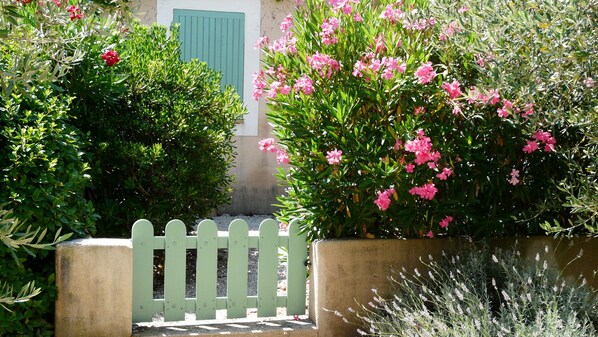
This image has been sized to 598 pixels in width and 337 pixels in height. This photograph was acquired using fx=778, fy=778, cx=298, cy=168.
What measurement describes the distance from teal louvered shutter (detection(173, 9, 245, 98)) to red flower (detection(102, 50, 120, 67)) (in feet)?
12.3

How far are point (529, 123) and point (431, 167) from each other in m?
0.69

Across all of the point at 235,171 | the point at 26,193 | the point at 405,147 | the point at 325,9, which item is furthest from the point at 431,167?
the point at 235,171

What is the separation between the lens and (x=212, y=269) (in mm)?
5094

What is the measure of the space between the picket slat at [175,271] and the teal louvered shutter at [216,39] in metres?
5.13

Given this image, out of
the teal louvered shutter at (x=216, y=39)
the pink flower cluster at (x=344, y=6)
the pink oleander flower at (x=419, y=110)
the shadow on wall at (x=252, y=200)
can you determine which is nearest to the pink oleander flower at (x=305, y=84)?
the pink flower cluster at (x=344, y=6)

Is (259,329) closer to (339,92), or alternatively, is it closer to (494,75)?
(339,92)

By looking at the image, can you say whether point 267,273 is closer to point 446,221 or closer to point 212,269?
point 212,269

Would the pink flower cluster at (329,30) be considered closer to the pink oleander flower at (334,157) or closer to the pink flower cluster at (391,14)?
the pink flower cluster at (391,14)

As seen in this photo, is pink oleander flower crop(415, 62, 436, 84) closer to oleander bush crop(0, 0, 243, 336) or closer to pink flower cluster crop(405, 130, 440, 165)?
pink flower cluster crop(405, 130, 440, 165)

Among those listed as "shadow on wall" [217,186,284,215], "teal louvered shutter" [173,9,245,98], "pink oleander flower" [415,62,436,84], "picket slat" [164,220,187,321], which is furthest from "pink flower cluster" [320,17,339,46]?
"shadow on wall" [217,186,284,215]

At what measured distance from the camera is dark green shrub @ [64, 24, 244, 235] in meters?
6.43

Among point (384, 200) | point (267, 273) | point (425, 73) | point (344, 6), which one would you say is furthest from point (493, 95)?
point (267, 273)

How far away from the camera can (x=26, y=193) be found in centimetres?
469

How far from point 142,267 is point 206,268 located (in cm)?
41
